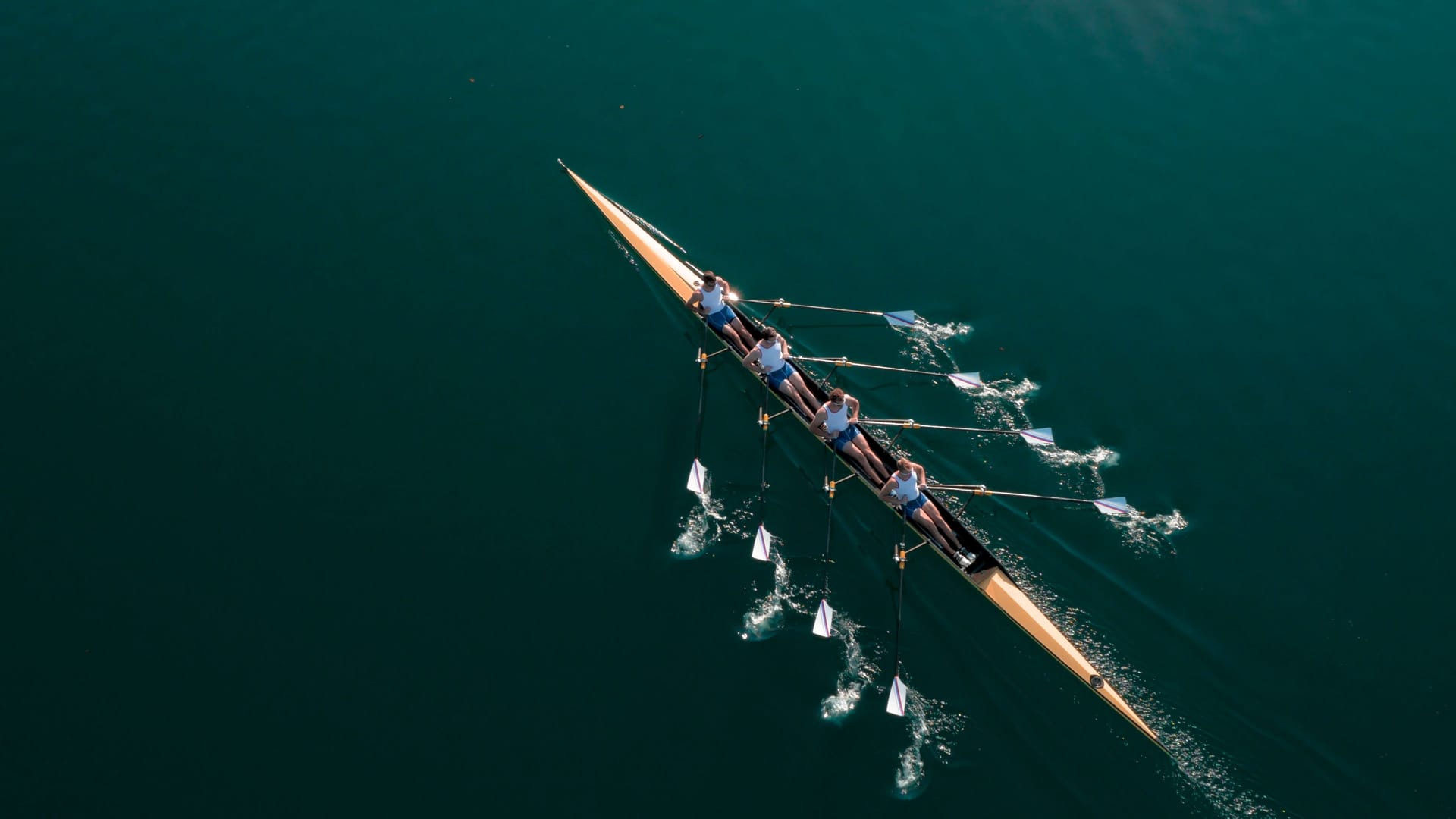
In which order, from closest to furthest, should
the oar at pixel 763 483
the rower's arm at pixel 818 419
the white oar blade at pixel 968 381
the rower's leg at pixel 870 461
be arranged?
the oar at pixel 763 483 < the rower's arm at pixel 818 419 < the rower's leg at pixel 870 461 < the white oar blade at pixel 968 381

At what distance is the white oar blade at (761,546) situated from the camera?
17.1 m

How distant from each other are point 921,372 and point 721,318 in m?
4.23

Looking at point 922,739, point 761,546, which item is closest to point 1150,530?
point 922,739

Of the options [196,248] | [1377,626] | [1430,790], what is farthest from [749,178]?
[1430,790]

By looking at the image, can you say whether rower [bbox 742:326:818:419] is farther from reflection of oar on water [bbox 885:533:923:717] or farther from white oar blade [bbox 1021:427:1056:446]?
white oar blade [bbox 1021:427:1056:446]

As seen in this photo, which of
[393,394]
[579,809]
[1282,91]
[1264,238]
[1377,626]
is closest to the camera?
[579,809]

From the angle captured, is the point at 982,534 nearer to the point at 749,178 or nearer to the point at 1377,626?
the point at 1377,626

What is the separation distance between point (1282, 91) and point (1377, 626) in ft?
44.1

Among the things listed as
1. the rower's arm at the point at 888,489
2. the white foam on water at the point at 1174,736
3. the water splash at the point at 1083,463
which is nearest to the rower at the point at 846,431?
the rower's arm at the point at 888,489

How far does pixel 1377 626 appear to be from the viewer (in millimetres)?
16766

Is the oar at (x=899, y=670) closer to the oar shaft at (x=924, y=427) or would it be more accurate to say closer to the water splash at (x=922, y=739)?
the water splash at (x=922, y=739)

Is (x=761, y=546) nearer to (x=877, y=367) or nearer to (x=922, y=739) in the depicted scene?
(x=922, y=739)

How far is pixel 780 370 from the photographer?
18844 millimetres

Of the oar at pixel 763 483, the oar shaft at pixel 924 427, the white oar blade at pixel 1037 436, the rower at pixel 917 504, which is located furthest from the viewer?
the oar shaft at pixel 924 427
